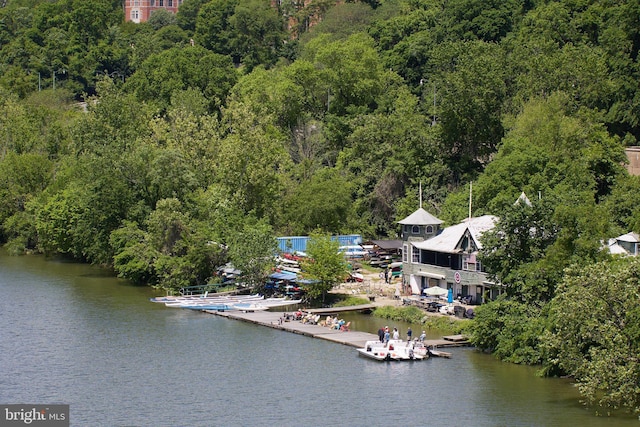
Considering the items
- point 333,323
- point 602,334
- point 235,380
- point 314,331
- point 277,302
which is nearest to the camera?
point 602,334

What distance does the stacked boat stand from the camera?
195 ft

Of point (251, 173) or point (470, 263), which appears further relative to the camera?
point (251, 173)

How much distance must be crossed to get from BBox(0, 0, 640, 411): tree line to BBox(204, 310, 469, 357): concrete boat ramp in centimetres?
191

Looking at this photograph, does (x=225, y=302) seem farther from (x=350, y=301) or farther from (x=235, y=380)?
(x=235, y=380)

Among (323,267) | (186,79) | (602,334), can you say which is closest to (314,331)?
(323,267)

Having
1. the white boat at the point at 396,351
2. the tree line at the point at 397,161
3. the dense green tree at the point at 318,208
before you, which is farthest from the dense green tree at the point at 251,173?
the white boat at the point at 396,351

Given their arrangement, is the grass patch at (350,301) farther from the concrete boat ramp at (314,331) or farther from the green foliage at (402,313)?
the concrete boat ramp at (314,331)

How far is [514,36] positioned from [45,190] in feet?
123

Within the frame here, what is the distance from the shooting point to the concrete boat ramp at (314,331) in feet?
164

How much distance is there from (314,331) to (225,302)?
8857mm

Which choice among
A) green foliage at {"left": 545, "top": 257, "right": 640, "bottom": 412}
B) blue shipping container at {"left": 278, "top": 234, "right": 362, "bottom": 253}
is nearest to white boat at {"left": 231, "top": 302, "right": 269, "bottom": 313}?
blue shipping container at {"left": 278, "top": 234, "right": 362, "bottom": 253}

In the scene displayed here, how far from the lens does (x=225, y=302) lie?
60344 millimetres

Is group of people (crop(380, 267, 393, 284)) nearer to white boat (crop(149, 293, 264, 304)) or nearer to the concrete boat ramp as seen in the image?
white boat (crop(149, 293, 264, 304))

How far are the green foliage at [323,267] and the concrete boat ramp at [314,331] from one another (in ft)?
9.35
